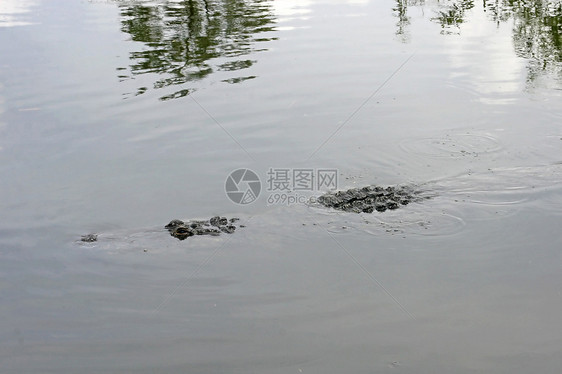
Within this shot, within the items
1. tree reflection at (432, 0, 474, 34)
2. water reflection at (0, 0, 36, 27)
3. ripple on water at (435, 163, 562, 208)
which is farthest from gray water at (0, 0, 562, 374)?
water reflection at (0, 0, 36, 27)

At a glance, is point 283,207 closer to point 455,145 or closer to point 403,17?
point 455,145

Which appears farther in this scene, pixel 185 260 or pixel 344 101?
pixel 344 101

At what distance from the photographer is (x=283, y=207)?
627 centimetres

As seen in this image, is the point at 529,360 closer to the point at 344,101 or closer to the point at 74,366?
the point at 74,366

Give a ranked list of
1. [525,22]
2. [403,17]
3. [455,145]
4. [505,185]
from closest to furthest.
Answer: [505,185] < [455,145] < [525,22] < [403,17]

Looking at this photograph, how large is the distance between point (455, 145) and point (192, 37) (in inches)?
261

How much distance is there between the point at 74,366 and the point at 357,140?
4.50 meters

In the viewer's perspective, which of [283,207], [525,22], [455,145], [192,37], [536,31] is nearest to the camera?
[283,207]

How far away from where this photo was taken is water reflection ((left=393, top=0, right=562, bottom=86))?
1012cm

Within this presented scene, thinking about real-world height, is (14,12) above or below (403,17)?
above

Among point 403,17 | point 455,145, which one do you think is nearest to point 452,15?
point 403,17

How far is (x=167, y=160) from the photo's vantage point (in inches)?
291

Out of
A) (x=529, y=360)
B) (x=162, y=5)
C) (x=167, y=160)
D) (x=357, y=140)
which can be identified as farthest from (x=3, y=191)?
(x=162, y=5)

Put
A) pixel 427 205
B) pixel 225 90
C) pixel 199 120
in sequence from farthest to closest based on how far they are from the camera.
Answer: pixel 225 90 < pixel 199 120 < pixel 427 205
